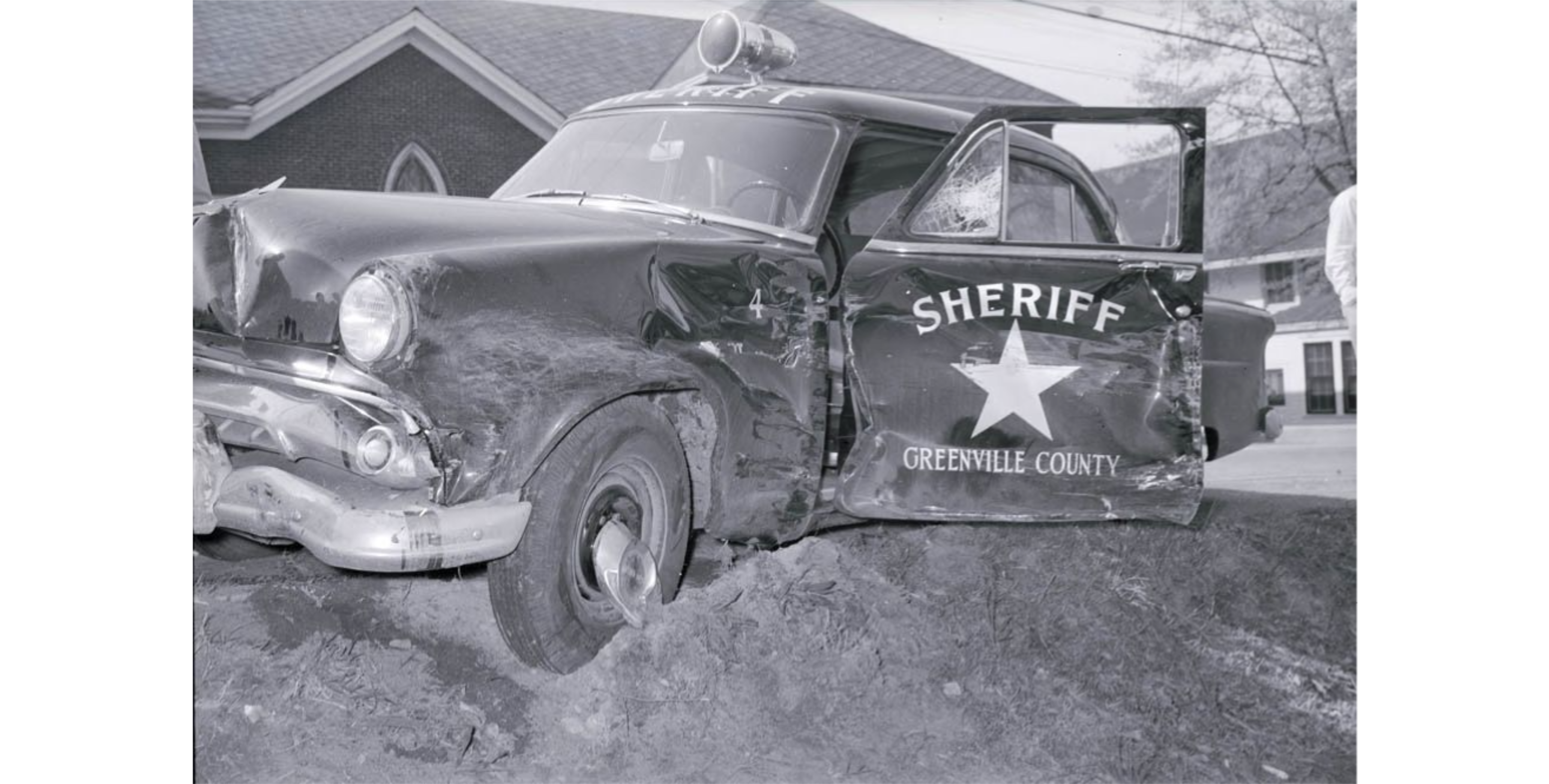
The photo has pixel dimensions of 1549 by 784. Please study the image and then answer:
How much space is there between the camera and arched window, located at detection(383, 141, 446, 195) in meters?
4.98

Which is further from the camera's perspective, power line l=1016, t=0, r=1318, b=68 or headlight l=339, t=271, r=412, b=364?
power line l=1016, t=0, r=1318, b=68

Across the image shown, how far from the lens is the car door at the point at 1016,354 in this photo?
386 centimetres

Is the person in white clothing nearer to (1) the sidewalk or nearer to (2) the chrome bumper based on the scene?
(1) the sidewalk

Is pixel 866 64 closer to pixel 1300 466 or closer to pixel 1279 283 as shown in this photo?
pixel 1279 283

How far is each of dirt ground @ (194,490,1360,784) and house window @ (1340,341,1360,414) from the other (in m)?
1.26

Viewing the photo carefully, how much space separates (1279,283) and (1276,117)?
2.76 ft

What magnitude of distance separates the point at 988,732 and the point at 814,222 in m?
1.63

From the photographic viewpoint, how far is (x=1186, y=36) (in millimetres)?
5371

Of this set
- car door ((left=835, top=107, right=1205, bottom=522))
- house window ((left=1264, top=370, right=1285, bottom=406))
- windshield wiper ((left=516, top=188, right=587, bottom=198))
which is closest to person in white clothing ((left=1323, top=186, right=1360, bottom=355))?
house window ((left=1264, top=370, right=1285, bottom=406))
